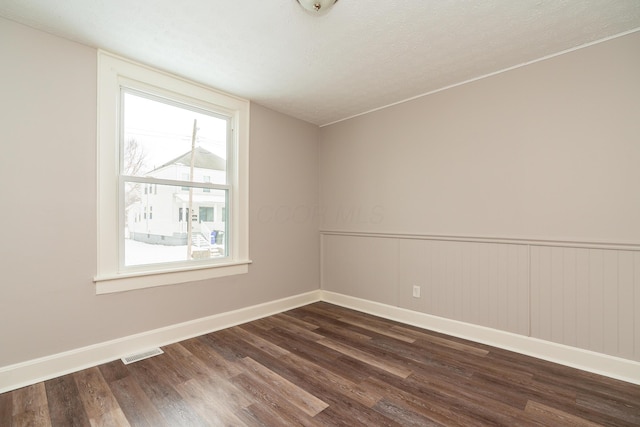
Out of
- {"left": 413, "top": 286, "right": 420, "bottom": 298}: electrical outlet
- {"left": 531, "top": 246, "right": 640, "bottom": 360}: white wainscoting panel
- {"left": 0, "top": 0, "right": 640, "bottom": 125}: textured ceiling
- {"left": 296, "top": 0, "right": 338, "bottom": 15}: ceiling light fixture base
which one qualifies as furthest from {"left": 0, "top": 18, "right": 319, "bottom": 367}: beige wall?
{"left": 531, "top": 246, "right": 640, "bottom": 360}: white wainscoting panel

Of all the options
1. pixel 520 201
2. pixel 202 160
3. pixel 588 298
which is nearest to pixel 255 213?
pixel 202 160

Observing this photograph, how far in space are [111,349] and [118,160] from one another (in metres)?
1.57

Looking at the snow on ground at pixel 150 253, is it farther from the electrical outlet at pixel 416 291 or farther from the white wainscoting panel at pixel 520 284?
the electrical outlet at pixel 416 291

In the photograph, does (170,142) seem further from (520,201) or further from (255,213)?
(520,201)

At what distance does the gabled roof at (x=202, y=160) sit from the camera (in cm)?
289

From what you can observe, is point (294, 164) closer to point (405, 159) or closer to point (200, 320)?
point (405, 159)

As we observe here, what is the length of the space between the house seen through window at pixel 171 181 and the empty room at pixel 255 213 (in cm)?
2

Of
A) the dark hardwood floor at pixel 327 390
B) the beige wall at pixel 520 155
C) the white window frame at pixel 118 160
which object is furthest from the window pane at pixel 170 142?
the beige wall at pixel 520 155

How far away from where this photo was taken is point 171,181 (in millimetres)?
2793

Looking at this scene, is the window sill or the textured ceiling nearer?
the textured ceiling

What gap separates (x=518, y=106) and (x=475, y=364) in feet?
7.32

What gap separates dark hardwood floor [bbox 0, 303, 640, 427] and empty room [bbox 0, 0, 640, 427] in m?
0.02

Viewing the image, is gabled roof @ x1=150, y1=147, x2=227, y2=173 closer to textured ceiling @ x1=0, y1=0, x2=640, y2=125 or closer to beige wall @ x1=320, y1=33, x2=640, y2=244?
textured ceiling @ x1=0, y1=0, x2=640, y2=125

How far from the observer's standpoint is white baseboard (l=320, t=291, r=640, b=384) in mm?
2100
